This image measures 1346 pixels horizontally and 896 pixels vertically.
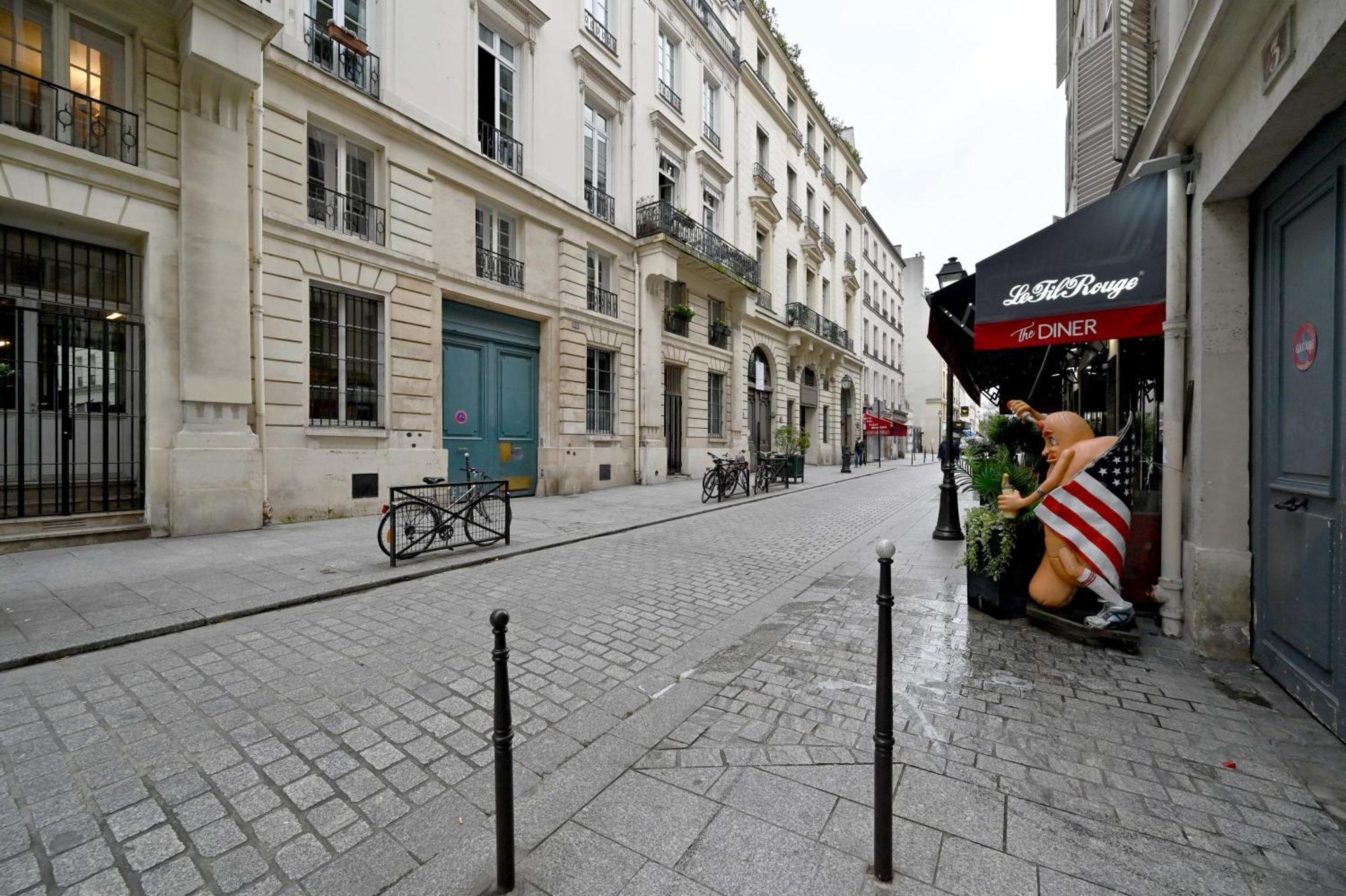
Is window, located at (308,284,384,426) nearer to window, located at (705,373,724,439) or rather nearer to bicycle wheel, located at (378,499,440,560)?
bicycle wheel, located at (378,499,440,560)

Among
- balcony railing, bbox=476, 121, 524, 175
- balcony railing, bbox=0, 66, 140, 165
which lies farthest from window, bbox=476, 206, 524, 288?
balcony railing, bbox=0, 66, 140, 165

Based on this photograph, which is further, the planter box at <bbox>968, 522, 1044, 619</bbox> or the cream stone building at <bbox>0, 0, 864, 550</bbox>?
the cream stone building at <bbox>0, 0, 864, 550</bbox>

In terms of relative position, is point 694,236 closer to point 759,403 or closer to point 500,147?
point 500,147

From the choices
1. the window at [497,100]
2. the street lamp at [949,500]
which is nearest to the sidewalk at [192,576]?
the street lamp at [949,500]

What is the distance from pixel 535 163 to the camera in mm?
14133

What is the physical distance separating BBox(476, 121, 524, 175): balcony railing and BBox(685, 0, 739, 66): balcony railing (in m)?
10.3

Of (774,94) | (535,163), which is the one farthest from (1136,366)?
(774,94)

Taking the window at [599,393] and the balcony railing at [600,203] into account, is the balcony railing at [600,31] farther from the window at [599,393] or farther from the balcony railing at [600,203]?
the window at [599,393]

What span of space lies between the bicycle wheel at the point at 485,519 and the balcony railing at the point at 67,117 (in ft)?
22.6

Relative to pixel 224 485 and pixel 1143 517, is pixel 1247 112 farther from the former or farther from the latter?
pixel 224 485

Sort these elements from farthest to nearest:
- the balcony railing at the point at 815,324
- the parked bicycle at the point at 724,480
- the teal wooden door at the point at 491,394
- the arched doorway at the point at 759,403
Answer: the balcony railing at the point at 815,324, the arched doorway at the point at 759,403, the parked bicycle at the point at 724,480, the teal wooden door at the point at 491,394

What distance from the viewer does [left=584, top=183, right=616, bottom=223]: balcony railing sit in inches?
628

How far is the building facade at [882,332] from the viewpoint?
41188 mm

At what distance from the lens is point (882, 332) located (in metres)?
46.3
